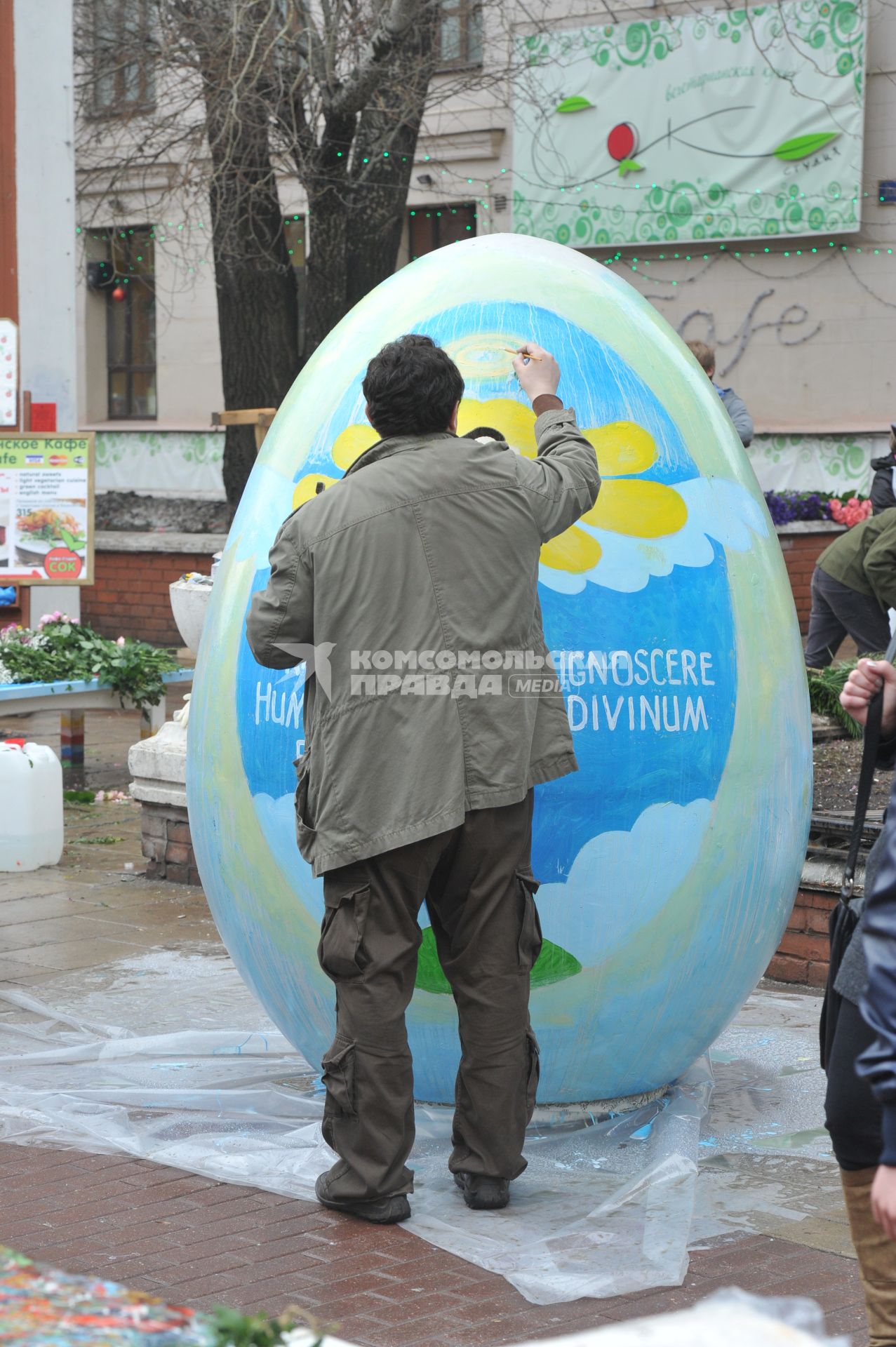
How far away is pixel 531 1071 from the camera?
399 cm

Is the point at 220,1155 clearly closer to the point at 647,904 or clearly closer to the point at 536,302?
the point at 647,904

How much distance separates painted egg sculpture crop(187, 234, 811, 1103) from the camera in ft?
13.7

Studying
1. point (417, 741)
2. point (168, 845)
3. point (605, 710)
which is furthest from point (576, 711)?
point (168, 845)

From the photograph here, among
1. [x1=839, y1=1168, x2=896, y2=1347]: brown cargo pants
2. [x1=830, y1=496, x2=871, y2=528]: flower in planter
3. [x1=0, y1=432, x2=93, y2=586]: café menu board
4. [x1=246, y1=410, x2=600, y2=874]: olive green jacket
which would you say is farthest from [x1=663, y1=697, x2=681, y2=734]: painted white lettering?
[x1=830, y1=496, x2=871, y2=528]: flower in planter

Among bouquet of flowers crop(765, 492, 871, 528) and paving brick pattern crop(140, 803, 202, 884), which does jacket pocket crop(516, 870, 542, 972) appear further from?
bouquet of flowers crop(765, 492, 871, 528)

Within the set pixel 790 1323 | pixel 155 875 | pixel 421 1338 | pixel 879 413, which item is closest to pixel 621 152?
pixel 879 413

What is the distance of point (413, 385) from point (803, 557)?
1224 cm

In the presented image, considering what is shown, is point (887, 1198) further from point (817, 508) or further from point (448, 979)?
point (817, 508)

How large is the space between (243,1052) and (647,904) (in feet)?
5.11

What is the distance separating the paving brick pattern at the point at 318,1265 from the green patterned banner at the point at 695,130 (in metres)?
16.1

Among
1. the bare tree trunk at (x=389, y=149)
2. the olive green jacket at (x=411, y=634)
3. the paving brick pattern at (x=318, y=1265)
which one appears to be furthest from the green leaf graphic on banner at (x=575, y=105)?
the paving brick pattern at (x=318, y=1265)

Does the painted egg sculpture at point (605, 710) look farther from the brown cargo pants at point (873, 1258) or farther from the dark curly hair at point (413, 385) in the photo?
the brown cargo pants at point (873, 1258)

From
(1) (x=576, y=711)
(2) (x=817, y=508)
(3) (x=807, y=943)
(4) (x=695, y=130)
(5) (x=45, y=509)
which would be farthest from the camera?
(4) (x=695, y=130)

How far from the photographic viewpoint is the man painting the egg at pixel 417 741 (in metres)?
3.76
